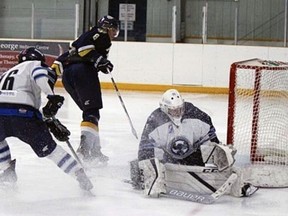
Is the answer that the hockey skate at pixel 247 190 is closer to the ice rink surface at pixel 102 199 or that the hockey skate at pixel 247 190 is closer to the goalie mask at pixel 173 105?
the ice rink surface at pixel 102 199

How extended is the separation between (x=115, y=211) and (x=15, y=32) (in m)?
9.26

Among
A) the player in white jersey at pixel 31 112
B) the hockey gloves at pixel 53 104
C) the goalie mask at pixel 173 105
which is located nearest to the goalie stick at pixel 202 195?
the goalie mask at pixel 173 105

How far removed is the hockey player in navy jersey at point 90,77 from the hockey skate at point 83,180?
85cm

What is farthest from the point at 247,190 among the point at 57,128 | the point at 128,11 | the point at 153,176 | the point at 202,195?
the point at 128,11

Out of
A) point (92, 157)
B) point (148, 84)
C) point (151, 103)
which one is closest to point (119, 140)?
point (92, 157)

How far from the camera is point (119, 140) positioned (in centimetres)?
524

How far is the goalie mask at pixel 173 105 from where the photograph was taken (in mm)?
3328

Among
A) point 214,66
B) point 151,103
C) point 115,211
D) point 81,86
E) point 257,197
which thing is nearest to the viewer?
point 115,211

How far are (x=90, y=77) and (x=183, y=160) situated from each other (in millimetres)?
1080

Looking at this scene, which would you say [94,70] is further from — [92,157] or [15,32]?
[15,32]

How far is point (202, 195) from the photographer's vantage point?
10.7ft

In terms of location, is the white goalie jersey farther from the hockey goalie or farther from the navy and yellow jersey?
the navy and yellow jersey

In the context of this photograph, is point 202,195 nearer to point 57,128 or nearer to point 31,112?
point 57,128

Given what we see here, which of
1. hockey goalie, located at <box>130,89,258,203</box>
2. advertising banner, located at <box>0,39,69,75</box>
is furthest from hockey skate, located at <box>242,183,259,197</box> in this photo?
advertising banner, located at <box>0,39,69,75</box>
